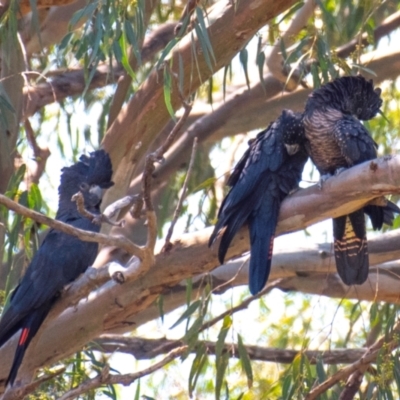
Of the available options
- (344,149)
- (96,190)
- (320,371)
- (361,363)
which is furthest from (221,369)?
(344,149)

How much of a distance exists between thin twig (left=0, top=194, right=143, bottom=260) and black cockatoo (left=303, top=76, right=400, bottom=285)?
2.86 feet

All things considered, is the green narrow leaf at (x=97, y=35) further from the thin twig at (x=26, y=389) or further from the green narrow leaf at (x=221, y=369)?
the green narrow leaf at (x=221, y=369)

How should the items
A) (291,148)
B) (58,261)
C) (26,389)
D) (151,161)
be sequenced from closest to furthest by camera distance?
(151,161) → (26,389) → (291,148) → (58,261)

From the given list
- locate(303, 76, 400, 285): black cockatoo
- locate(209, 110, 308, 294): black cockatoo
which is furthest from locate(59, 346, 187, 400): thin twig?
locate(303, 76, 400, 285): black cockatoo

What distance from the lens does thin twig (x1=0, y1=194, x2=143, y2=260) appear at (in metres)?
2.22

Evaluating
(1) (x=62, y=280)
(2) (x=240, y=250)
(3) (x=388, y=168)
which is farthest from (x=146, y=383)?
(3) (x=388, y=168)

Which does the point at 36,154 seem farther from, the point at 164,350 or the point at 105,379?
the point at 105,379

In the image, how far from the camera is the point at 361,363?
3.18 meters

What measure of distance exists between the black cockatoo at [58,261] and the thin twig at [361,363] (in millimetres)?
968

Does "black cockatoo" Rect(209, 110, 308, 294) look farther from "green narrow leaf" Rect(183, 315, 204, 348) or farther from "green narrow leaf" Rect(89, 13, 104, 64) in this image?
"green narrow leaf" Rect(89, 13, 104, 64)

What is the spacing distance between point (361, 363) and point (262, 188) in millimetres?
752

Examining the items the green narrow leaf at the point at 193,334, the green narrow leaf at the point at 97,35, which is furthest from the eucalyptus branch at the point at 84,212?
the green narrow leaf at the point at 193,334

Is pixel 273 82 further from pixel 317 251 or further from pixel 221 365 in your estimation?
pixel 221 365

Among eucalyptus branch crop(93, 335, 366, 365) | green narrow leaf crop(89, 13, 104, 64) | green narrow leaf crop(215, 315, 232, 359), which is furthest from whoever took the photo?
eucalyptus branch crop(93, 335, 366, 365)
